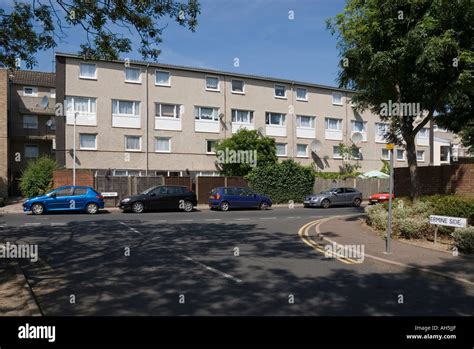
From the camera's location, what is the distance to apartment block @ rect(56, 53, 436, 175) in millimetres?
31766

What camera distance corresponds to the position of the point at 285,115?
4006 cm

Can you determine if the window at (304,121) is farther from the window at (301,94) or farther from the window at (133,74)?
the window at (133,74)

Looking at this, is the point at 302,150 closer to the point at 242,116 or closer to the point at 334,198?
the point at 242,116

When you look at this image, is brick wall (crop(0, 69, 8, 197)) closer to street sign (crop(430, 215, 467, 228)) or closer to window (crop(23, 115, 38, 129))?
window (crop(23, 115, 38, 129))

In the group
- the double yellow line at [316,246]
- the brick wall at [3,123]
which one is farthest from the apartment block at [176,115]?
the double yellow line at [316,246]

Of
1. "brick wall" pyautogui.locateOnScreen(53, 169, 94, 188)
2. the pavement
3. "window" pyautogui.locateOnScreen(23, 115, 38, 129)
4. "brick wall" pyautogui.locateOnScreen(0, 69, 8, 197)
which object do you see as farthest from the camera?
"window" pyautogui.locateOnScreen(23, 115, 38, 129)

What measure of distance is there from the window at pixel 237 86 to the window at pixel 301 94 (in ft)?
18.8

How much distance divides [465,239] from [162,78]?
28.0m

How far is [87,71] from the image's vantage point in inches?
1265

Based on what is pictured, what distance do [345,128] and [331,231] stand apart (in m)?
29.9

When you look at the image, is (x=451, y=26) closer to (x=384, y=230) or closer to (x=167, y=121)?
(x=384, y=230)

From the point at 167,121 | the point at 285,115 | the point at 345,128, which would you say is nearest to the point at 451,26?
the point at 167,121

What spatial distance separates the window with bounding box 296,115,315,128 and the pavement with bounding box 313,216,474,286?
86.0 ft

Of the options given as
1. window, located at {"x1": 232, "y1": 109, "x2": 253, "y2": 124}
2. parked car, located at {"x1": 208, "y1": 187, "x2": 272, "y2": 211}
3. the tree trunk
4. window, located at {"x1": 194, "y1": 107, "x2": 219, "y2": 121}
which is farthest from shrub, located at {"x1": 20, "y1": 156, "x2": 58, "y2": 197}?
the tree trunk
